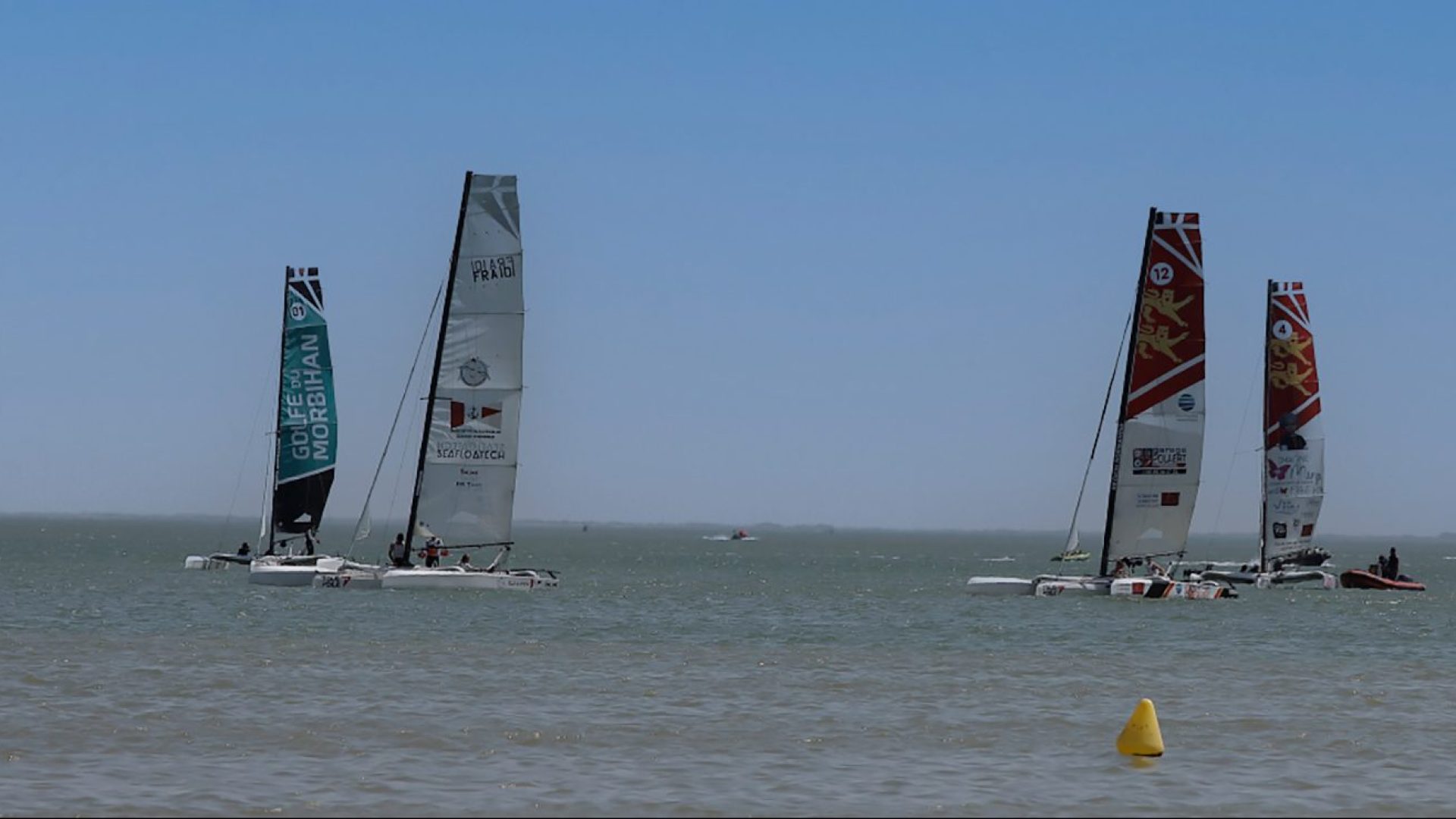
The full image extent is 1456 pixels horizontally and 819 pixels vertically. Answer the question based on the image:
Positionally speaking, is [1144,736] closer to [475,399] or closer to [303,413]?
[475,399]

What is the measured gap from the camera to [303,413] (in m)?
72.7

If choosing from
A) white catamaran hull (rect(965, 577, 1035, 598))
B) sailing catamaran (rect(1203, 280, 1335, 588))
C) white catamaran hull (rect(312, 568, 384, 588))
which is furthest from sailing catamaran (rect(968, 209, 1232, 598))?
white catamaran hull (rect(312, 568, 384, 588))

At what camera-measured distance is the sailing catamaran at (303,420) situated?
72.2 meters

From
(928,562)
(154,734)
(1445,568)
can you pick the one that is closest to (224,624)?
(154,734)

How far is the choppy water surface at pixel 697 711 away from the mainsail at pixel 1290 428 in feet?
70.5

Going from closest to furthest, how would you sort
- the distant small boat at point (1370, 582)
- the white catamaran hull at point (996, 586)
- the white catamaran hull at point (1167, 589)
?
the white catamaran hull at point (1167, 589) < the white catamaran hull at point (996, 586) < the distant small boat at point (1370, 582)

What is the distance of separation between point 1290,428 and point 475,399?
35.8 m

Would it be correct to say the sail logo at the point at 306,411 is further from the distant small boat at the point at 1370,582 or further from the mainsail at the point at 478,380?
the distant small boat at the point at 1370,582

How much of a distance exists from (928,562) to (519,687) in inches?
4718

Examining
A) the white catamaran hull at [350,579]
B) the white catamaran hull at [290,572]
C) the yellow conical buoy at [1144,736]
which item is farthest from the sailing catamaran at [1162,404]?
the yellow conical buoy at [1144,736]

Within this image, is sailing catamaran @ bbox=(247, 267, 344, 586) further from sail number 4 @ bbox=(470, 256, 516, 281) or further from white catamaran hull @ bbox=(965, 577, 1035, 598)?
white catamaran hull @ bbox=(965, 577, 1035, 598)

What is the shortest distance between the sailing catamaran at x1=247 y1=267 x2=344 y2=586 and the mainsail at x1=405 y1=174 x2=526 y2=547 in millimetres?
14003

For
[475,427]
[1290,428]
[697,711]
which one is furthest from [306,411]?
[697,711]

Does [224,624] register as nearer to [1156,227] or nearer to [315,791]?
[315,791]
